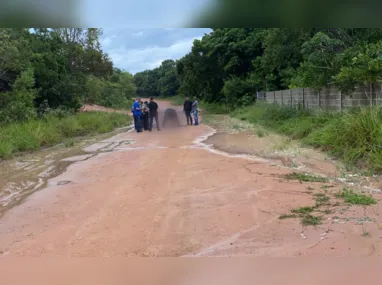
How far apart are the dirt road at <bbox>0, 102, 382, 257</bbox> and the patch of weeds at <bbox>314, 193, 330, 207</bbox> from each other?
0.11 m

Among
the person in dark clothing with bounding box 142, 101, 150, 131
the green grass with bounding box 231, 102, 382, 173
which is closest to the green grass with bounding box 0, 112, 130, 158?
the person in dark clothing with bounding box 142, 101, 150, 131

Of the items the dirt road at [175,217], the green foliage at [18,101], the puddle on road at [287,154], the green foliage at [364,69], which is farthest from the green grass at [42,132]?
the green foliage at [364,69]

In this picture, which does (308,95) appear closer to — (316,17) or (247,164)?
(247,164)

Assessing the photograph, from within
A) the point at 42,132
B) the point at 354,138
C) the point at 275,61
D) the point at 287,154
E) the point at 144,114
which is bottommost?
A: the point at 287,154

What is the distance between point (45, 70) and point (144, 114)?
6437 millimetres

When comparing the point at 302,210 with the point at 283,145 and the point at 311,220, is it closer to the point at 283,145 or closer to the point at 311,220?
the point at 311,220

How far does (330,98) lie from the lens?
1316 cm

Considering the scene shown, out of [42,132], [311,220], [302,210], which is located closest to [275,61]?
[42,132]

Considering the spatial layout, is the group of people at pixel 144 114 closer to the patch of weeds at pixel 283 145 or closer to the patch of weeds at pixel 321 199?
the patch of weeds at pixel 283 145

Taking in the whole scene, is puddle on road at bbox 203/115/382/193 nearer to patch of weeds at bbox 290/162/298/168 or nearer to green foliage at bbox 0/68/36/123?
patch of weeds at bbox 290/162/298/168

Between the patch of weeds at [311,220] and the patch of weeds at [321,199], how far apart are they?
52cm

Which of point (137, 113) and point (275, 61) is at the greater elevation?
point (275, 61)

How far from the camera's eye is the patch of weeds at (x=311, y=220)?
4574 millimetres

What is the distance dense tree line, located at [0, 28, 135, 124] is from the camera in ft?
49.8
